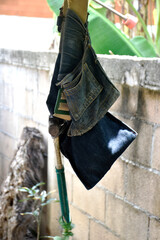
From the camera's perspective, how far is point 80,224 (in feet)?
9.17

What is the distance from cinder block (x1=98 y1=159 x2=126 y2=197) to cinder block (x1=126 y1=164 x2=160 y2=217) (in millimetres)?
50

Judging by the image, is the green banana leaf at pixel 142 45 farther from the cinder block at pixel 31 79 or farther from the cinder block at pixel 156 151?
the cinder block at pixel 156 151

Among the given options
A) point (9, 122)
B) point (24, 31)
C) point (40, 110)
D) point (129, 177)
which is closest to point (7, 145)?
point (9, 122)

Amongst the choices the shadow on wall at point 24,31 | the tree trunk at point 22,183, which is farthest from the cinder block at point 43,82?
the shadow on wall at point 24,31

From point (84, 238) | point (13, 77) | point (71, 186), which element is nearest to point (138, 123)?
point (71, 186)

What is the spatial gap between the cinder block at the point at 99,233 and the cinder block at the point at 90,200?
2.5 inches

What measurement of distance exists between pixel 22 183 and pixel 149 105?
5.06 ft

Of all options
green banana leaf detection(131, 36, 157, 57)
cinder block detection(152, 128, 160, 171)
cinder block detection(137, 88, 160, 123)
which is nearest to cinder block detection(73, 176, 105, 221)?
cinder block detection(152, 128, 160, 171)

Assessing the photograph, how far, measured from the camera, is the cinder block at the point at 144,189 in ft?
6.88

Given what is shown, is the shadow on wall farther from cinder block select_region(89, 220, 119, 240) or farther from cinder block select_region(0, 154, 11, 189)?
cinder block select_region(89, 220, 119, 240)

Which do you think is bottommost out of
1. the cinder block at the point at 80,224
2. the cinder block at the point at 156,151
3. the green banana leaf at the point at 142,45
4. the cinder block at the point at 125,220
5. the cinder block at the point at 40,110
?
the cinder block at the point at 80,224

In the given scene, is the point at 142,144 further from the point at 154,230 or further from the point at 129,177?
the point at 154,230

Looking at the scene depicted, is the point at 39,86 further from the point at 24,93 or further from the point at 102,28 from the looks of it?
the point at 102,28

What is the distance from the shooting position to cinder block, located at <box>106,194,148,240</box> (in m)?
2.23
